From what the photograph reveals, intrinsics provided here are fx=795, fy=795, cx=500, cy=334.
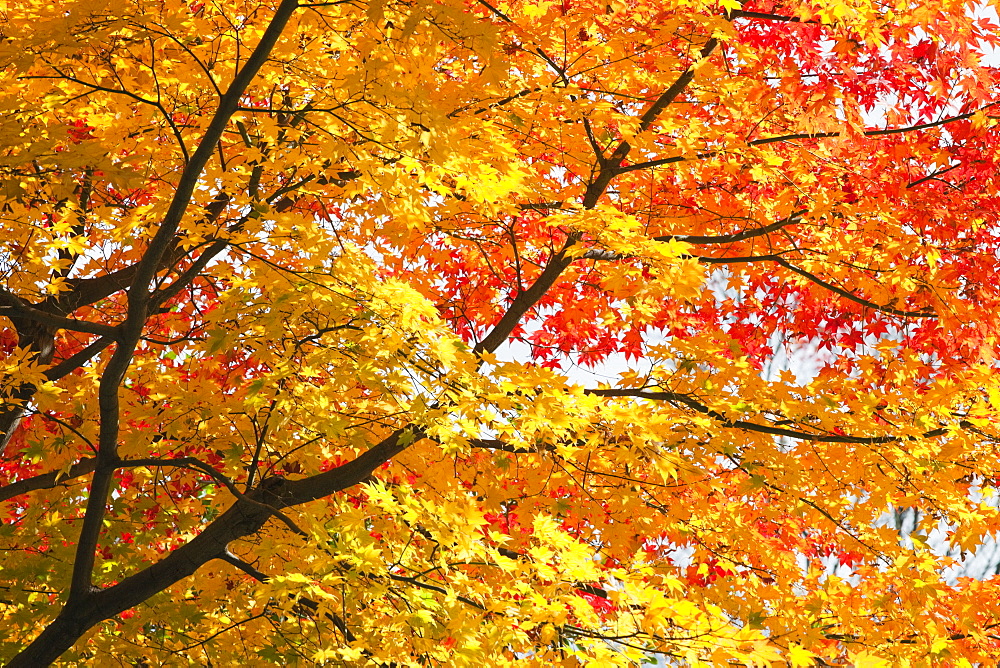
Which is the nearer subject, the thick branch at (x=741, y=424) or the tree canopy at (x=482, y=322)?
the tree canopy at (x=482, y=322)

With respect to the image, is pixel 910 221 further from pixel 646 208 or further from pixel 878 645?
pixel 878 645

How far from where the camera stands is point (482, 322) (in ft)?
19.7

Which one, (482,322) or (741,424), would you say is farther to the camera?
(482,322)

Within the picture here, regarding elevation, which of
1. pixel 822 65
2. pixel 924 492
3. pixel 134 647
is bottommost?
pixel 134 647

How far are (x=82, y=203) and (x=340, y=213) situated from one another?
6.16ft

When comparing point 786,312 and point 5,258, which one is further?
point 786,312

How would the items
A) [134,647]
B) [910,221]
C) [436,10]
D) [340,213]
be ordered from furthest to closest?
[340,213] < [910,221] < [134,647] < [436,10]

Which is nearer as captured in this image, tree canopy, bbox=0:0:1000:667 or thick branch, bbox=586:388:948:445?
tree canopy, bbox=0:0:1000:667

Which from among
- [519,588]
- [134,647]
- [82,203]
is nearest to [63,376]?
[82,203]

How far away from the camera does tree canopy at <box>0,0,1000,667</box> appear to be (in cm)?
336

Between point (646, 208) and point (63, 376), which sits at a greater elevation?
point (646, 208)

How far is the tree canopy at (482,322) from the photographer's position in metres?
3.36

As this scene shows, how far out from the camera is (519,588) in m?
3.52

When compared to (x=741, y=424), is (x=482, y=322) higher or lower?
higher
